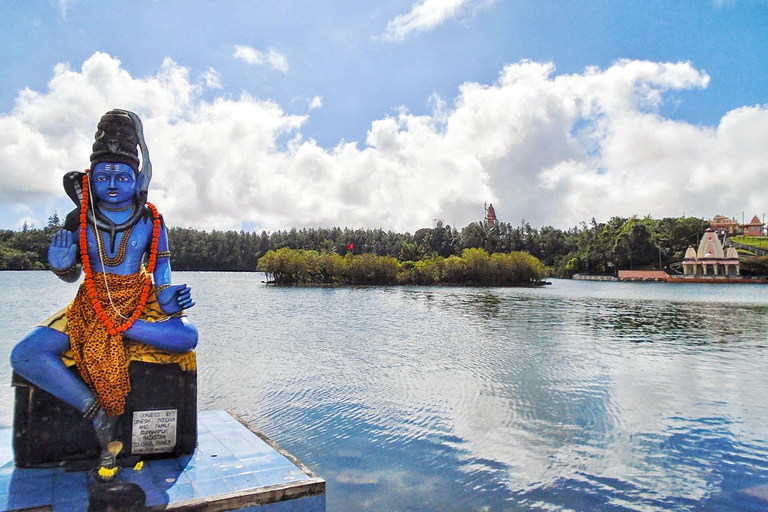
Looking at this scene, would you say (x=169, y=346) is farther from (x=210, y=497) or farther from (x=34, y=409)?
(x=210, y=497)

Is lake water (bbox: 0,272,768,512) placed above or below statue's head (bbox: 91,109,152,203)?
below

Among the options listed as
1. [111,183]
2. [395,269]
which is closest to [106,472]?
[111,183]

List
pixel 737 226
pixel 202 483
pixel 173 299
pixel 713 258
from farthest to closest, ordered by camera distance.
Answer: pixel 737 226 < pixel 713 258 < pixel 173 299 < pixel 202 483

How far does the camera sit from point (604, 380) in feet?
34.6

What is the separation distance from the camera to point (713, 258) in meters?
71.8

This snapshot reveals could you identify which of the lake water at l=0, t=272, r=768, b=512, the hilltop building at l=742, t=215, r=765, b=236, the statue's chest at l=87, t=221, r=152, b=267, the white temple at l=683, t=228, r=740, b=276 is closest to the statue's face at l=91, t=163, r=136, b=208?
the statue's chest at l=87, t=221, r=152, b=267

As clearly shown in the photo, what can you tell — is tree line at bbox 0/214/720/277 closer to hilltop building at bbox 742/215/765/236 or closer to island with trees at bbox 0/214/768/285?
island with trees at bbox 0/214/768/285

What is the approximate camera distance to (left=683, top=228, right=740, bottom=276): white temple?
235 feet

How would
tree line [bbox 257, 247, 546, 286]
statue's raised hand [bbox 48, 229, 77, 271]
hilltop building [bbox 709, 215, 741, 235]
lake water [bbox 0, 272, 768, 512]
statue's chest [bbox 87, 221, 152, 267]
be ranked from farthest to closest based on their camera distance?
hilltop building [bbox 709, 215, 741, 235]
tree line [bbox 257, 247, 546, 286]
lake water [bbox 0, 272, 768, 512]
statue's chest [bbox 87, 221, 152, 267]
statue's raised hand [bbox 48, 229, 77, 271]

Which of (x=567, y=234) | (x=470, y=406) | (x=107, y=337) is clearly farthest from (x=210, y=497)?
(x=567, y=234)

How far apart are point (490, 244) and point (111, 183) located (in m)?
Answer: 84.7

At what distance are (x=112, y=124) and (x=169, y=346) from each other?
1.96 m

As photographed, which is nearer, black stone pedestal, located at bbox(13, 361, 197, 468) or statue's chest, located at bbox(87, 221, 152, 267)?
black stone pedestal, located at bbox(13, 361, 197, 468)

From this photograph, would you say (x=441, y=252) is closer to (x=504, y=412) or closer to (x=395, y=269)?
(x=395, y=269)
